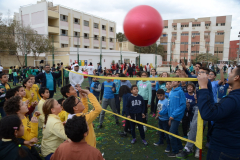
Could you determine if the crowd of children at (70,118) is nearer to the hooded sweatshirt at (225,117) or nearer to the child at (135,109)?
the child at (135,109)

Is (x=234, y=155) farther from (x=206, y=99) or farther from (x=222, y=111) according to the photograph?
(x=206, y=99)

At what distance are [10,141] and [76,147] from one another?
2.50ft

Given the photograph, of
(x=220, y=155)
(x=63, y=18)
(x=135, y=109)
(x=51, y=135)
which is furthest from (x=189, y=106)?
(x=63, y=18)

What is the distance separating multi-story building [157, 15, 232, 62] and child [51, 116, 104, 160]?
49707 mm

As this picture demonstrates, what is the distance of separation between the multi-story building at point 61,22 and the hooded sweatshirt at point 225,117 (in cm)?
2838

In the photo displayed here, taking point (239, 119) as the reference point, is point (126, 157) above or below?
below

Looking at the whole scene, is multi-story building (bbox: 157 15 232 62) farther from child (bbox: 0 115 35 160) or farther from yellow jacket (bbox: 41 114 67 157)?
child (bbox: 0 115 35 160)

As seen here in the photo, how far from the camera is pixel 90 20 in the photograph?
39312mm

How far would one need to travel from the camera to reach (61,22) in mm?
33594

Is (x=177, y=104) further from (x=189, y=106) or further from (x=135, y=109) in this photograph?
(x=135, y=109)

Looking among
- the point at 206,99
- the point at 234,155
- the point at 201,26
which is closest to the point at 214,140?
the point at 234,155

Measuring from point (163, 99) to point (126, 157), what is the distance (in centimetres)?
167

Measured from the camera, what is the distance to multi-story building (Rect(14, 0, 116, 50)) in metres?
31.5

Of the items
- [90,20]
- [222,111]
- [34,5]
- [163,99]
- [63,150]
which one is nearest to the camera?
→ [222,111]
